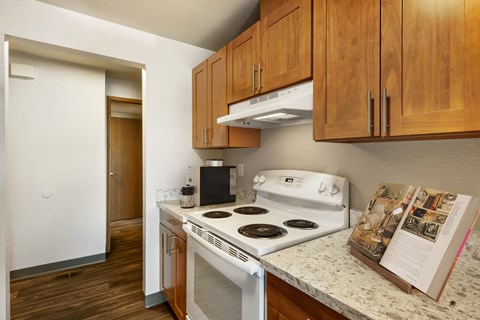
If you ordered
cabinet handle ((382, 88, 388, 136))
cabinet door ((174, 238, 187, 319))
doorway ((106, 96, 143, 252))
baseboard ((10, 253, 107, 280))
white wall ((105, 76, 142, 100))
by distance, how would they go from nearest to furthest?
cabinet handle ((382, 88, 388, 136)) < cabinet door ((174, 238, 187, 319)) < baseboard ((10, 253, 107, 280)) < white wall ((105, 76, 142, 100)) < doorway ((106, 96, 143, 252))

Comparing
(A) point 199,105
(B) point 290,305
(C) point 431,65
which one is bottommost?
(B) point 290,305

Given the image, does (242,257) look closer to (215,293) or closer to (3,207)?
(215,293)

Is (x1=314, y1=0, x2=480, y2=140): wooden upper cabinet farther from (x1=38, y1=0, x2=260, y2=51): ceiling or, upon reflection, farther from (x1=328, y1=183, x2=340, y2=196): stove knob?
(x1=38, y1=0, x2=260, y2=51): ceiling

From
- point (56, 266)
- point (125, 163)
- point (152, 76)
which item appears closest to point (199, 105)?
point (152, 76)

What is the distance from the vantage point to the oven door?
982mm

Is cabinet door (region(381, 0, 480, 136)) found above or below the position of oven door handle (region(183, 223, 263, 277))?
above

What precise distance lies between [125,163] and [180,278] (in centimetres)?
344

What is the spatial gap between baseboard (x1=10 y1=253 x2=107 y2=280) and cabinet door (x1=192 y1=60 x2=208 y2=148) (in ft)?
6.33

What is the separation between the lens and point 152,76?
2.08 metres

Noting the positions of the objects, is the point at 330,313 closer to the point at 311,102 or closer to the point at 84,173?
the point at 311,102

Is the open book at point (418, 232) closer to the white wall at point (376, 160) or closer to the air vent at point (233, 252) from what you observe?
the white wall at point (376, 160)

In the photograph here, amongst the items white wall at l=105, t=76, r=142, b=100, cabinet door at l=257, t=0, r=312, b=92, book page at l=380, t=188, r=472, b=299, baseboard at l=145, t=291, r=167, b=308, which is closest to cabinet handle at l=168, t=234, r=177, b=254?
baseboard at l=145, t=291, r=167, b=308

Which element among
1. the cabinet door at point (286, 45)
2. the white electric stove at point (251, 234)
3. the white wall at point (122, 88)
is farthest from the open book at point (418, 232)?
the white wall at point (122, 88)

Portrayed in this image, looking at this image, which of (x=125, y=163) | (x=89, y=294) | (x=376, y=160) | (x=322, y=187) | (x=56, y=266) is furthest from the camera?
(x=125, y=163)
